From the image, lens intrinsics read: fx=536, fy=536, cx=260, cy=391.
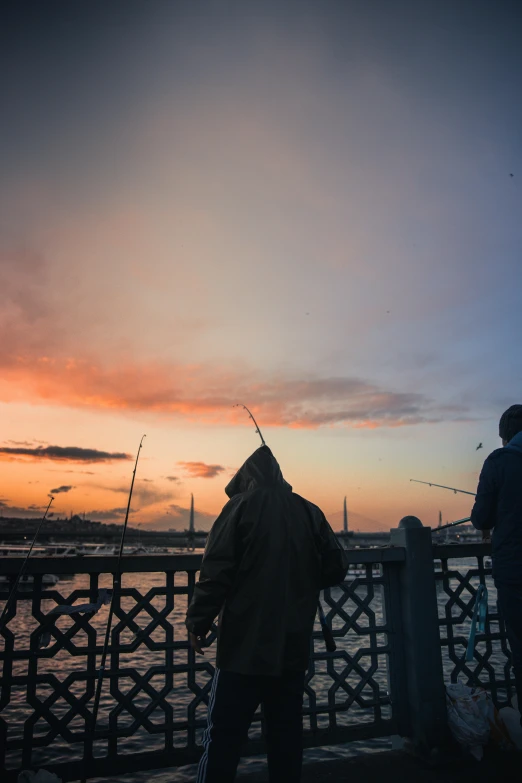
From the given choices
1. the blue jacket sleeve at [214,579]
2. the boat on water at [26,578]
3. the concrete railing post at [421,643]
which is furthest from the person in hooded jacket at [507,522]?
the boat on water at [26,578]

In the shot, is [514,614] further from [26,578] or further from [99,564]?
[26,578]

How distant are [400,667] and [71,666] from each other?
17772mm

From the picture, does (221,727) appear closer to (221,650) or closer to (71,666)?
Result: (221,650)

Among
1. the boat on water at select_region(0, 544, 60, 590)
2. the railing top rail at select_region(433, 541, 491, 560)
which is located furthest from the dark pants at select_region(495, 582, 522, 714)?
the boat on water at select_region(0, 544, 60, 590)

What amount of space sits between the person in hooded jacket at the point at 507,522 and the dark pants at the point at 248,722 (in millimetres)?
1776

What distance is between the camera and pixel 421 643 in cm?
454

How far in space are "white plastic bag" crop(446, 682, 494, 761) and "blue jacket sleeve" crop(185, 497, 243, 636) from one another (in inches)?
114

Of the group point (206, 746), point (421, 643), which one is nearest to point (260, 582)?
point (206, 746)

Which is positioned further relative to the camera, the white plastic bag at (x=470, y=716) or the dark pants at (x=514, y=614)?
the white plastic bag at (x=470, y=716)

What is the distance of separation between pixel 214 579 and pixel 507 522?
2347 millimetres

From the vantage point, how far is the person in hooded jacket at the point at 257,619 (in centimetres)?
278

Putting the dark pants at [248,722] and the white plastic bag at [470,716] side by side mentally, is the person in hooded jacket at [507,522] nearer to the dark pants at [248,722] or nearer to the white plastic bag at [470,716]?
the white plastic bag at [470,716]

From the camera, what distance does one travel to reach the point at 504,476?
158 inches

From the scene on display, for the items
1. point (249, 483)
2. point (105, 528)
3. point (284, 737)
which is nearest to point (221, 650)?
point (284, 737)
